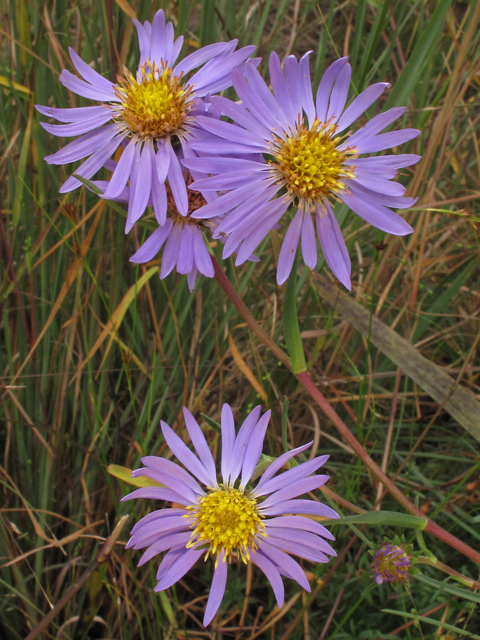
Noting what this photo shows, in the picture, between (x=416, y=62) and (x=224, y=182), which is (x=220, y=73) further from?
(x=416, y=62)

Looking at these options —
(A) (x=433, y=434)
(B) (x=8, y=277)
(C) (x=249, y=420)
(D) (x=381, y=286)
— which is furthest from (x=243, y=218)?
(A) (x=433, y=434)

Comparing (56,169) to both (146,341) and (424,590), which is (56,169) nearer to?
(146,341)

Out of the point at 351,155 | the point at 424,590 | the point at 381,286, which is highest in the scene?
the point at 351,155

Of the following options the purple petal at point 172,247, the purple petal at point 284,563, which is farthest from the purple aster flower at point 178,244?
the purple petal at point 284,563

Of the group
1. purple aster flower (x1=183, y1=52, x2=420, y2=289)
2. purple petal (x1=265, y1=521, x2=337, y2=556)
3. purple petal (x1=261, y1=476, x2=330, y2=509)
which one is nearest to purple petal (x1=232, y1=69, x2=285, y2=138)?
purple aster flower (x1=183, y1=52, x2=420, y2=289)

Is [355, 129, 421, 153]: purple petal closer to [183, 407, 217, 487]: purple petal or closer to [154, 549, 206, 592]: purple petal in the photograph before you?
[183, 407, 217, 487]: purple petal

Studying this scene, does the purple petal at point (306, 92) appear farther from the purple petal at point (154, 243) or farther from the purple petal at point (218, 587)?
the purple petal at point (218, 587)
